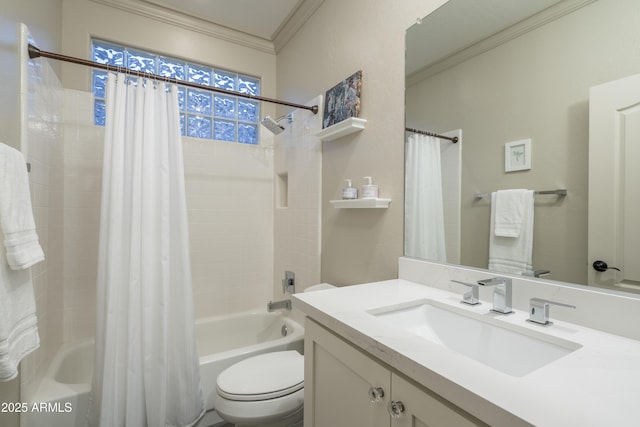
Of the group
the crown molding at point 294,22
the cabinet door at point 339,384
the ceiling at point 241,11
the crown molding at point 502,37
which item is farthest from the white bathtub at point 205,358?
the ceiling at point 241,11

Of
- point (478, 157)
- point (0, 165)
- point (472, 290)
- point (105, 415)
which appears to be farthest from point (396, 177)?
point (105, 415)

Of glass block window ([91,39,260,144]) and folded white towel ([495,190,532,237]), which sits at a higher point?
glass block window ([91,39,260,144])

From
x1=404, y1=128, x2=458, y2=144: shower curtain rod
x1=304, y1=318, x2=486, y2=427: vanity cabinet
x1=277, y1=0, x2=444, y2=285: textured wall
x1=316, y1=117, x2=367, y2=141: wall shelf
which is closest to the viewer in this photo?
x1=304, y1=318, x2=486, y2=427: vanity cabinet

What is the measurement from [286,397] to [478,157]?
4.10ft

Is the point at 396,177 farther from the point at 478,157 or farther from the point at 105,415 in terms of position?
the point at 105,415

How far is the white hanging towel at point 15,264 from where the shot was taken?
35.6 inches

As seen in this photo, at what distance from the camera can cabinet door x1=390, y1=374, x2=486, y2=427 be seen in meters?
0.51

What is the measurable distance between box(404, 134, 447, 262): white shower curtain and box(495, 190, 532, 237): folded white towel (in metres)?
0.23

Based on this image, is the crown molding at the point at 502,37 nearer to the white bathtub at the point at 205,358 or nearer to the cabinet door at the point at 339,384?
the cabinet door at the point at 339,384

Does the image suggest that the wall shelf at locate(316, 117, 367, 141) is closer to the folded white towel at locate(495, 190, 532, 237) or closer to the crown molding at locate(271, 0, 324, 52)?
the folded white towel at locate(495, 190, 532, 237)

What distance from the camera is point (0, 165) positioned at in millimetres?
938

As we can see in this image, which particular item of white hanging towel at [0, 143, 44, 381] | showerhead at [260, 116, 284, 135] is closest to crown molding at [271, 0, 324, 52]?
showerhead at [260, 116, 284, 135]

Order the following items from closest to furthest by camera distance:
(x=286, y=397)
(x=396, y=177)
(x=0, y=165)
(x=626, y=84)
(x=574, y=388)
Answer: (x=574, y=388), (x=626, y=84), (x=0, y=165), (x=286, y=397), (x=396, y=177)

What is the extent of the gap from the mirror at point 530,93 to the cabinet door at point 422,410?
0.58 metres
